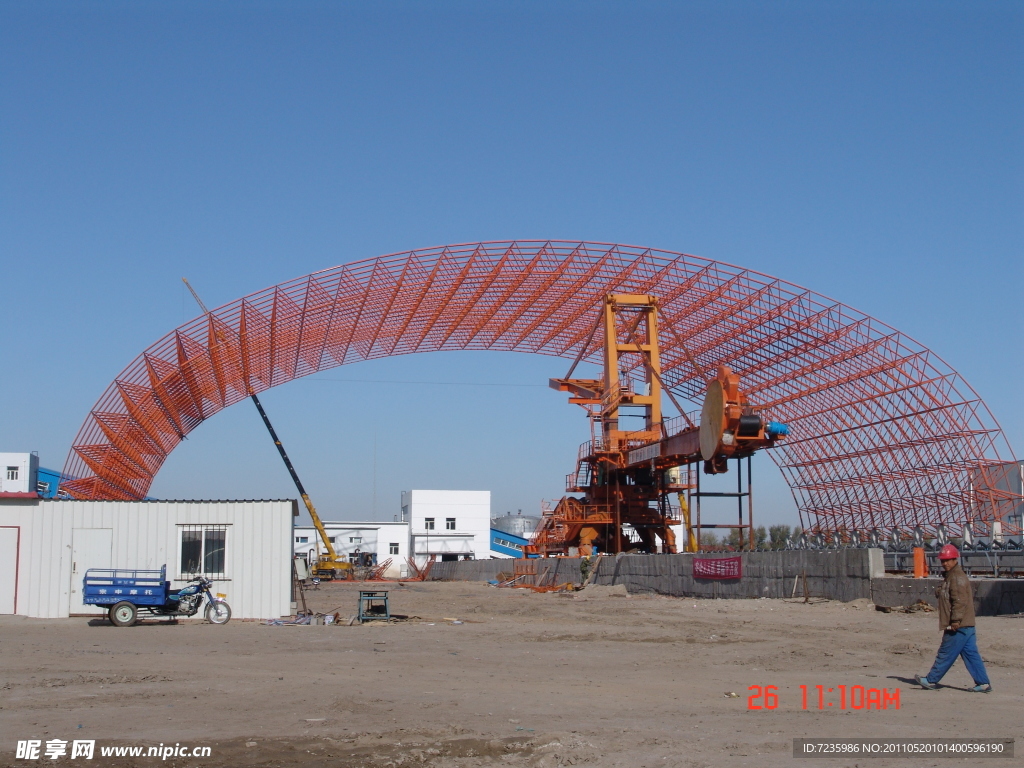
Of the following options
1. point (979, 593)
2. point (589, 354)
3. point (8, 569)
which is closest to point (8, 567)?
point (8, 569)

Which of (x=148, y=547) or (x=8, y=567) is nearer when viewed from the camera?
(x=8, y=567)

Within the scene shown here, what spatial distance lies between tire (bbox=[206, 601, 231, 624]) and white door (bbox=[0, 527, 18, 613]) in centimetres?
499

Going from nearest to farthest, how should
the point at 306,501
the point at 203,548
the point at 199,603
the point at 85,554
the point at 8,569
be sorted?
1. the point at 199,603
2. the point at 8,569
3. the point at 85,554
4. the point at 203,548
5. the point at 306,501

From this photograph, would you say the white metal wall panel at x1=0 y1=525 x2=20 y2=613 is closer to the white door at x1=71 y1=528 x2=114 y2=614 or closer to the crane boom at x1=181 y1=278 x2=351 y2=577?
the white door at x1=71 y1=528 x2=114 y2=614

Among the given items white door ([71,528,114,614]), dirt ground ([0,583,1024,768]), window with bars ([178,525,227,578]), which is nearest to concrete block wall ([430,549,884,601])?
dirt ground ([0,583,1024,768])

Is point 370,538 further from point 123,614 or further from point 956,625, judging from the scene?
point 956,625

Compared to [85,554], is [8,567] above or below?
below

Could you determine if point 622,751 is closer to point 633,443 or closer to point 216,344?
point 633,443

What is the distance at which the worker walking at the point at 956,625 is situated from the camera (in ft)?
34.5

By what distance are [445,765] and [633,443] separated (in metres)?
37.6

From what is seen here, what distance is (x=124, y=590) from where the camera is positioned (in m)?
21.3

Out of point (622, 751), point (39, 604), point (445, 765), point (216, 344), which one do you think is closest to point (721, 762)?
point (622, 751)

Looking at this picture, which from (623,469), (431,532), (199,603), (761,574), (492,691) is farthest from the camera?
(431,532)

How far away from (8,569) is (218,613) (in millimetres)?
5560
